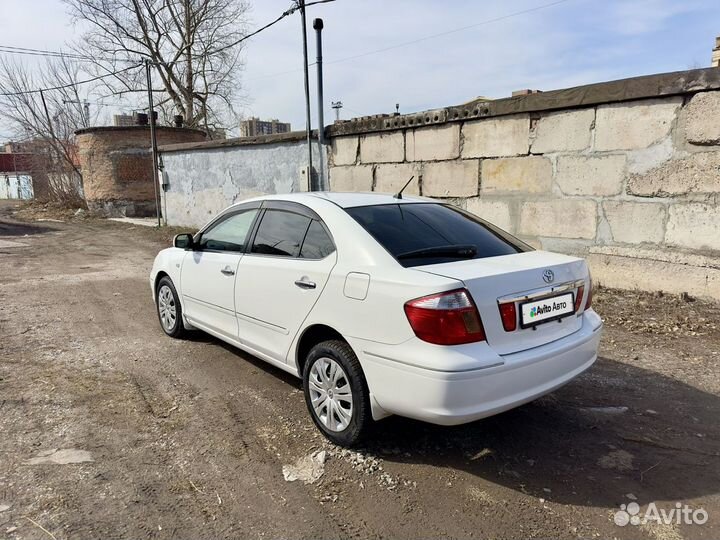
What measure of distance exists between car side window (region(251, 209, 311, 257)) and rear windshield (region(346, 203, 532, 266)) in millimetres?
425

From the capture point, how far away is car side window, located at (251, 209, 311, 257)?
11.6ft

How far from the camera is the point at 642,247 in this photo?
596 cm

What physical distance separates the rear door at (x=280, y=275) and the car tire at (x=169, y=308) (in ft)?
4.60

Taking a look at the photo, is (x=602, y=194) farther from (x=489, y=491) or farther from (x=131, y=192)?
(x=131, y=192)

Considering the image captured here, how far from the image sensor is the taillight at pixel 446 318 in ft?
8.25

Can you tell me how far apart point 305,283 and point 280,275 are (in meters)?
0.31

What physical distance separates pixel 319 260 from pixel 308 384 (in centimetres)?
81

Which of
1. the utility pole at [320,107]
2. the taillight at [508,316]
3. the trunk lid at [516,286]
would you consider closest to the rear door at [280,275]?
the trunk lid at [516,286]

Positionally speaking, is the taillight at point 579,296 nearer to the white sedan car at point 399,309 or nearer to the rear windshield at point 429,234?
the white sedan car at point 399,309

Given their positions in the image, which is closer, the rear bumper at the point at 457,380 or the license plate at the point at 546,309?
the rear bumper at the point at 457,380

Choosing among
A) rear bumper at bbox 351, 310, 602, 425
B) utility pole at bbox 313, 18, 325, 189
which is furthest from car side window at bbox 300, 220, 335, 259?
utility pole at bbox 313, 18, 325, 189

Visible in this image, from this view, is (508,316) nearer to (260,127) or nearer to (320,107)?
(320,107)

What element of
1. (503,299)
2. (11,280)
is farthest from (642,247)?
(11,280)

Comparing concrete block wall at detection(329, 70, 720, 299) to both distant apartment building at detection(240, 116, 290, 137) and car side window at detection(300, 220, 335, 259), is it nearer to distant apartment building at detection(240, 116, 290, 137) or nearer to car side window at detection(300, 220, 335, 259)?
car side window at detection(300, 220, 335, 259)
